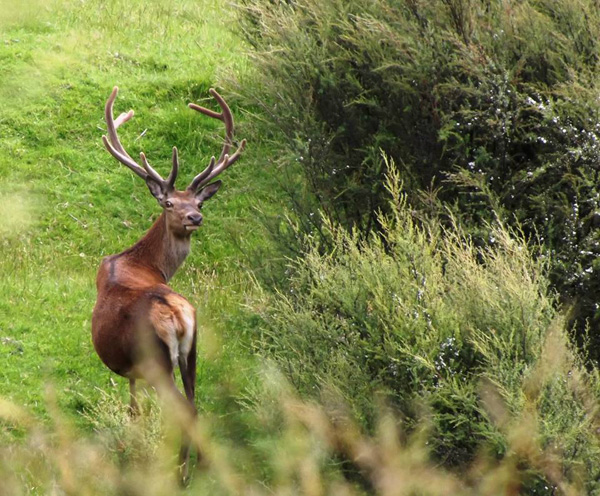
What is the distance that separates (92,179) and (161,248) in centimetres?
436

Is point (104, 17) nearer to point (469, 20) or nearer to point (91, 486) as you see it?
point (469, 20)

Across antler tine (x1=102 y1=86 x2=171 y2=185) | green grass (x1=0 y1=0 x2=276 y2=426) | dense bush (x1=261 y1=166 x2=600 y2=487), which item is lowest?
green grass (x1=0 y1=0 x2=276 y2=426)

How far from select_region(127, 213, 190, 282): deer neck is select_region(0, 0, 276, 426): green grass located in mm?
877

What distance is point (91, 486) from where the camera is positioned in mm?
6039

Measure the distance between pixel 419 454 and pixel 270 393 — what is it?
1381 millimetres

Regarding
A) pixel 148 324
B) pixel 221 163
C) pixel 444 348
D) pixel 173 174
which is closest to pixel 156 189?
pixel 173 174

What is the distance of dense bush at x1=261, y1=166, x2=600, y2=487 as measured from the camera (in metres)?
7.19

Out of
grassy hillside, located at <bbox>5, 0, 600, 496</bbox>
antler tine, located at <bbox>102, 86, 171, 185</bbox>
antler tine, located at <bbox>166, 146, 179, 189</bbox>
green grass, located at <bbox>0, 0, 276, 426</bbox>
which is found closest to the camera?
grassy hillside, located at <bbox>5, 0, 600, 496</bbox>

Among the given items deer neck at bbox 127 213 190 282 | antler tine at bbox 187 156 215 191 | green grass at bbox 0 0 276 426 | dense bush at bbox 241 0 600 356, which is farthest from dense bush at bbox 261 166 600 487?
green grass at bbox 0 0 276 426

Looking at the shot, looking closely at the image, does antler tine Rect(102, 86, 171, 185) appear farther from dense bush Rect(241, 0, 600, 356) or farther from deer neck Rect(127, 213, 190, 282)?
dense bush Rect(241, 0, 600, 356)

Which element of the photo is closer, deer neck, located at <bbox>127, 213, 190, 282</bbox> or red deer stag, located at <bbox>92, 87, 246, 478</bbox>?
red deer stag, located at <bbox>92, 87, 246, 478</bbox>

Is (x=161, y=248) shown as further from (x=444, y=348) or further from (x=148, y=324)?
(x=444, y=348)

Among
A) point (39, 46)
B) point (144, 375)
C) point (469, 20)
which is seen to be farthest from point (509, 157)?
point (39, 46)

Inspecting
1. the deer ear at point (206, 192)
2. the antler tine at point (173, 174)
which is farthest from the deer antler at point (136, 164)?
the deer ear at point (206, 192)
